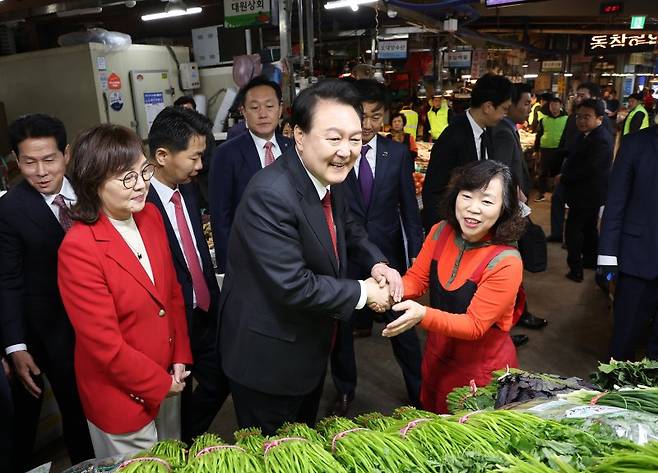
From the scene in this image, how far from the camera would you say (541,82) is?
17625mm

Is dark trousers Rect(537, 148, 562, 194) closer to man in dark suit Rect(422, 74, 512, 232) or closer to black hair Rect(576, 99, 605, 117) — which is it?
black hair Rect(576, 99, 605, 117)

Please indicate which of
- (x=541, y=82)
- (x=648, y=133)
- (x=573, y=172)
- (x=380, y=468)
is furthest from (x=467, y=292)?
(x=541, y=82)

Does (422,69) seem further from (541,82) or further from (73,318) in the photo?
(73,318)

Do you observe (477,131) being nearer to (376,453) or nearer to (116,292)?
(116,292)

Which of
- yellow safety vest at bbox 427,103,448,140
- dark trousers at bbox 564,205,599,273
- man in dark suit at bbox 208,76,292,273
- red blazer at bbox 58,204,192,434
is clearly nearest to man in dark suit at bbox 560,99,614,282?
dark trousers at bbox 564,205,599,273

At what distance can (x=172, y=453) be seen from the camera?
131 centimetres

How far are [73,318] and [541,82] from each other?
1883 centimetres

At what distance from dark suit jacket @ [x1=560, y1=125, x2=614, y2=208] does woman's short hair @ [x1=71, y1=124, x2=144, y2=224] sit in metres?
4.85

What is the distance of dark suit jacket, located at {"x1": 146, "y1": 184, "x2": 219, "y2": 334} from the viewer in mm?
2297

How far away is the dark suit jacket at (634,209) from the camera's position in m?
2.88

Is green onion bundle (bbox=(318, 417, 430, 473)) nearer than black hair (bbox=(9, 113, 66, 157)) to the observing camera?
Yes

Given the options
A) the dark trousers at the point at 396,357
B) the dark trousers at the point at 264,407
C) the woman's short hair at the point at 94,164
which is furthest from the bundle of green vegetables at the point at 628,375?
the woman's short hair at the point at 94,164

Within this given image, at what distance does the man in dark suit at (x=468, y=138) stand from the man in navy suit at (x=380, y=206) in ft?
1.51

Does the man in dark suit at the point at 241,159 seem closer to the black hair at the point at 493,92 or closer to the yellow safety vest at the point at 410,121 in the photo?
the black hair at the point at 493,92
